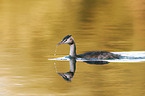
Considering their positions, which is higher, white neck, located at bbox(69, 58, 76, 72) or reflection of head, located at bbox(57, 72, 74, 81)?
white neck, located at bbox(69, 58, 76, 72)

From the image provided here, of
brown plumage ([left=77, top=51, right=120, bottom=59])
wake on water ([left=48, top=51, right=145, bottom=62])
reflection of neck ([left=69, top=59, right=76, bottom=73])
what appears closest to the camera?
reflection of neck ([left=69, top=59, right=76, bottom=73])

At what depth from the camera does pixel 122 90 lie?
35.1 feet

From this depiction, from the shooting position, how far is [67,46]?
18.2 metres

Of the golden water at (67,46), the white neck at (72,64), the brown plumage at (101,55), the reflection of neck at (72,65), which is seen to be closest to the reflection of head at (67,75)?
the golden water at (67,46)

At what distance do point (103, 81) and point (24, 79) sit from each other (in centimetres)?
216

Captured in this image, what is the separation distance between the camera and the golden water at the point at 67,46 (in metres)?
11.2

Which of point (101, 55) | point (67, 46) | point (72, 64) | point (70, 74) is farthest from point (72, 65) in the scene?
point (67, 46)

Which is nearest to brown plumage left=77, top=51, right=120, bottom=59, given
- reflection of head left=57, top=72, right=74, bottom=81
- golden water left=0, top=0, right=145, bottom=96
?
golden water left=0, top=0, right=145, bottom=96

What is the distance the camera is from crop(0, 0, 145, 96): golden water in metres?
Result: 11.2

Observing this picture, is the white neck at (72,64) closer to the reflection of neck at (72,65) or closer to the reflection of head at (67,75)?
the reflection of neck at (72,65)

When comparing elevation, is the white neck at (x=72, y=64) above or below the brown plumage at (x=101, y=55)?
below

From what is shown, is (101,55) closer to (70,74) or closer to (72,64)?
(72,64)

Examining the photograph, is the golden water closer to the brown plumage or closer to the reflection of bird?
the reflection of bird

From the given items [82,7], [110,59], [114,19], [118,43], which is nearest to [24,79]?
[110,59]
